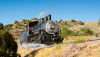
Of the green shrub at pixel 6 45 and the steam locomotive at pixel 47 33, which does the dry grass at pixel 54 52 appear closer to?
the green shrub at pixel 6 45

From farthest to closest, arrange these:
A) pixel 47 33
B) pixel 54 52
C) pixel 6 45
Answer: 1. pixel 47 33
2. pixel 6 45
3. pixel 54 52

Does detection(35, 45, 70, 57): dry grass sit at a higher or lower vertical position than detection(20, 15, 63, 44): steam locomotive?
lower

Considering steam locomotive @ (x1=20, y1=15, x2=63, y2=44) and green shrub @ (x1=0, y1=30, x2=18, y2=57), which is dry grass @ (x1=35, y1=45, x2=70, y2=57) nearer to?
green shrub @ (x1=0, y1=30, x2=18, y2=57)

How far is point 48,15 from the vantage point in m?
19.3

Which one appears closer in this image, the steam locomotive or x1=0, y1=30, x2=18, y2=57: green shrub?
x1=0, y1=30, x2=18, y2=57: green shrub

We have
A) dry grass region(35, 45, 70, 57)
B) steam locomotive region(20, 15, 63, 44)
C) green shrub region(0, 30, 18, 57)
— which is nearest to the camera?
dry grass region(35, 45, 70, 57)

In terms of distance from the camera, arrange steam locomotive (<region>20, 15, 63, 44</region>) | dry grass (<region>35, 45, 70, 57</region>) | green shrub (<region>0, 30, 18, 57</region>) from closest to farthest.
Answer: dry grass (<region>35, 45, 70, 57</region>) < green shrub (<region>0, 30, 18, 57</region>) < steam locomotive (<region>20, 15, 63, 44</region>)

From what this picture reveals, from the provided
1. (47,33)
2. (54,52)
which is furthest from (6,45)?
(47,33)

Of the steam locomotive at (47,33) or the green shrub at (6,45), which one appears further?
the steam locomotive at (47,33)

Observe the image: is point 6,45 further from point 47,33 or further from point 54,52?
point 47,33

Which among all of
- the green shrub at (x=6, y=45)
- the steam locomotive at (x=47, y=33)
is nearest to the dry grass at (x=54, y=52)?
the green shrub at (x=6, y=45)

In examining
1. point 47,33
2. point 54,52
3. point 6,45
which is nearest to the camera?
point 54,52

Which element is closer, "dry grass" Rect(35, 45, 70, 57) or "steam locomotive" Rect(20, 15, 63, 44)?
"dry grass" Rect(35, 45, 70, 57)

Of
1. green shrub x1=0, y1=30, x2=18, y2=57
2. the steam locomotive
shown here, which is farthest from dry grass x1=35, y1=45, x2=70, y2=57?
the steam locomotive
